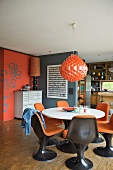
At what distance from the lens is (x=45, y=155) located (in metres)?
2.67

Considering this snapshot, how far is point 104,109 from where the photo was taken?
360cm

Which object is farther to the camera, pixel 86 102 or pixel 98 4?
pixel 86 102

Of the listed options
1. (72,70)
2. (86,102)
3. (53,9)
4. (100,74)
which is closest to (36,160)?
(72,70)

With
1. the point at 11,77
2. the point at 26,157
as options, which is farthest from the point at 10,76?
the point at 26,157

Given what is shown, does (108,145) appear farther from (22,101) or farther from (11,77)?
(11,77)

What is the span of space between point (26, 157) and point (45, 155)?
1.11 ft

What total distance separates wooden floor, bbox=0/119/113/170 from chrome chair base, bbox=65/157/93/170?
0.07m

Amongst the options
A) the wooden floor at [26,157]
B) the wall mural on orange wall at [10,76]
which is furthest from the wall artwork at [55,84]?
the wooden floor at [26,157]

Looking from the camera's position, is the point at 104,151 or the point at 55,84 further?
the point at 55,84

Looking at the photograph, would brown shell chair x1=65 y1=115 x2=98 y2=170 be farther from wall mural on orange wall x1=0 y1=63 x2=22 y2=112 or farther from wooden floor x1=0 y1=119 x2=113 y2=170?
wall mural on orange wall x1=0 y1=63 x2=22 y2=112

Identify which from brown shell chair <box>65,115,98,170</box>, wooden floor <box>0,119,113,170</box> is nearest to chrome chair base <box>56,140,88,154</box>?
wooden floor <box>0,119,113,170</box>

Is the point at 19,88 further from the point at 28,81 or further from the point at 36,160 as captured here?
the point at 36,160

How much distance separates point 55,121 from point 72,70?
1267mm

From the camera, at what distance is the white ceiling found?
2.31m
